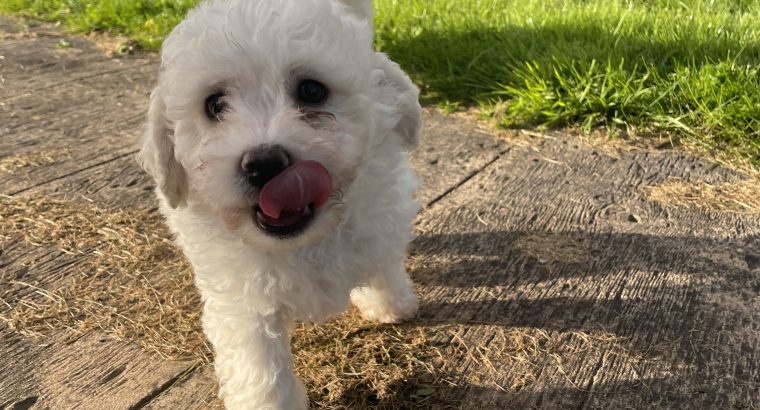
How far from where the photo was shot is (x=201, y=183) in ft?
6.72

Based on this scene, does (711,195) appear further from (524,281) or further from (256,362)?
(256,362)

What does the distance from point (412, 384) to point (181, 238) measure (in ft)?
3.75

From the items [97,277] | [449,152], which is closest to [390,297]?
[97,277]

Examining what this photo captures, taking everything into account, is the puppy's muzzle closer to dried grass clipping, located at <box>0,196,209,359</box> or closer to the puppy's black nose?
the puppy's black nose

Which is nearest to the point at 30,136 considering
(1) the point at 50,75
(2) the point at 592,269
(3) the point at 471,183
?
(1) the point at 50,75

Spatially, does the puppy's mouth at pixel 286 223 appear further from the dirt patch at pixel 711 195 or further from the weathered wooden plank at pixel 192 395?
the dirt patch at pixel 711 195

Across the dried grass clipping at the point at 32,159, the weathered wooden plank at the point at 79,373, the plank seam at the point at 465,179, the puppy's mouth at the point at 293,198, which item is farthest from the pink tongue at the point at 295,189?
the dried grass clipping at the point at 32,159

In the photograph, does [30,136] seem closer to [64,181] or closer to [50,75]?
[64,181]

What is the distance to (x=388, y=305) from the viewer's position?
281 centimetres

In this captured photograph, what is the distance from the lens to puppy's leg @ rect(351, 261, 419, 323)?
9.07 feet

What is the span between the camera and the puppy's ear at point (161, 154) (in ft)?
7.40

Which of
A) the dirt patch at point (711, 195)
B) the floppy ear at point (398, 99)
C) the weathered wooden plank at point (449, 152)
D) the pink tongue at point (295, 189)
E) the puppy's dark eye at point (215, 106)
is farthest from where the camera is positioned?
the weathered wooden plank at point (449, 152)

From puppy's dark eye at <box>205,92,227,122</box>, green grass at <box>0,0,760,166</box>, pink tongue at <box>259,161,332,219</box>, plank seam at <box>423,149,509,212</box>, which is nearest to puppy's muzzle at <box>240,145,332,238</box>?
pink tongue at <box>259,161,332,219</box>

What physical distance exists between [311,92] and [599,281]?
5.78ft
